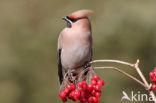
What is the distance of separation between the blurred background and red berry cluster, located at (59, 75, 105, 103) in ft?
10.0

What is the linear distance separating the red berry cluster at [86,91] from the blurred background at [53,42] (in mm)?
3059

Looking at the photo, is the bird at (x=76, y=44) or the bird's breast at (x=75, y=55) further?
the bird's breast at (x=75, y=55)

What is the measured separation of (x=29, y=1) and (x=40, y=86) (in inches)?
108

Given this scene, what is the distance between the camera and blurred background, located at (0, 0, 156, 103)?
6047 millimetres

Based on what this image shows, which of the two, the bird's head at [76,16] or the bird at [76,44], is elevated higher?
the bird's head at [76,16]

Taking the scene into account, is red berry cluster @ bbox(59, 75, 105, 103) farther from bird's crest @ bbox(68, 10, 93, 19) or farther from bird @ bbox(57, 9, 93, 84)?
bird @ bbox(57, 9, 93, 84)

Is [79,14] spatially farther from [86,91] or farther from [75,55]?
[86,91]

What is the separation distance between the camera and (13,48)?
7.30 meters

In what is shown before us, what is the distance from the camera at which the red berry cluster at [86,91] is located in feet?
8.95

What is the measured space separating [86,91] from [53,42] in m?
4.13

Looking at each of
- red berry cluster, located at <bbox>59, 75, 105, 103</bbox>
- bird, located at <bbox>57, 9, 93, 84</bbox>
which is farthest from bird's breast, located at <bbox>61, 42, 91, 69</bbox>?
red berry cluster, located at <bbox>59, 75, 105, 103</bbox>

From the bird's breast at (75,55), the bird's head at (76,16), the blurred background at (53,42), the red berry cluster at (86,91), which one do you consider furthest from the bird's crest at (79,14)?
the blurred background at (53,42)

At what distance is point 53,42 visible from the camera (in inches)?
→ 270

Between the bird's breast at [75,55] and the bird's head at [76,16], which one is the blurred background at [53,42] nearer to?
the bird's breast at [75,55]
